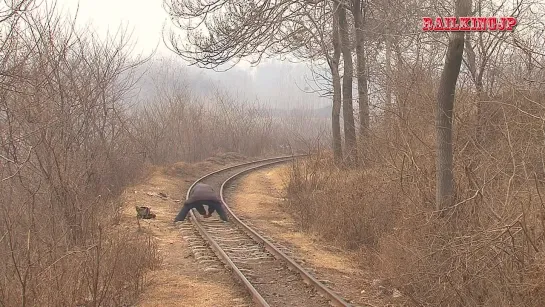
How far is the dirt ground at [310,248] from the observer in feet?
26.5

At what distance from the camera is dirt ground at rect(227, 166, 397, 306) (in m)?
8.08

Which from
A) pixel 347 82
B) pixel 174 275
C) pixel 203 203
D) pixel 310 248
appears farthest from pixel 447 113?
pixel 347 82

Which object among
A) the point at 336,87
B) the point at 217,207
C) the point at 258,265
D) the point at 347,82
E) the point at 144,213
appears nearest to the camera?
the point at 258,265

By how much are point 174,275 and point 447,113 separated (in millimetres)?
5251

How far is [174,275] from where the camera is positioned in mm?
8969

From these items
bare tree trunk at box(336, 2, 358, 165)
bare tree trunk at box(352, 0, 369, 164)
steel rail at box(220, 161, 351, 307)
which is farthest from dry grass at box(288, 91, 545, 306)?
bare tree trunk at box(336, 2, 358, 165)

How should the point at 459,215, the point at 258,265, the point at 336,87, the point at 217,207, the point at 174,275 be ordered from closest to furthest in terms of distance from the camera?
the point at 459,215 → the point at 174,275 → the point at 258,265 → the point at 217,207 → the point at 336,87

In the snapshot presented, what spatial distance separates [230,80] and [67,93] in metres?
132

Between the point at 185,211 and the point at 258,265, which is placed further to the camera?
the point at 185,211

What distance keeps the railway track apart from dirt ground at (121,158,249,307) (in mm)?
237

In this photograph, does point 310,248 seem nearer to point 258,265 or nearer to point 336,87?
point 258,265

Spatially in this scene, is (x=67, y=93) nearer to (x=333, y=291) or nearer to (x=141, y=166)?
(x=333, y=291)

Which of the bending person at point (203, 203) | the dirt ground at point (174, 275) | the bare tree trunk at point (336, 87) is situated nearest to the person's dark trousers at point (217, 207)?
the bending person at point (203, 203)

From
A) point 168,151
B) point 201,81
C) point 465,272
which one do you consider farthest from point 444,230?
point 201,81
